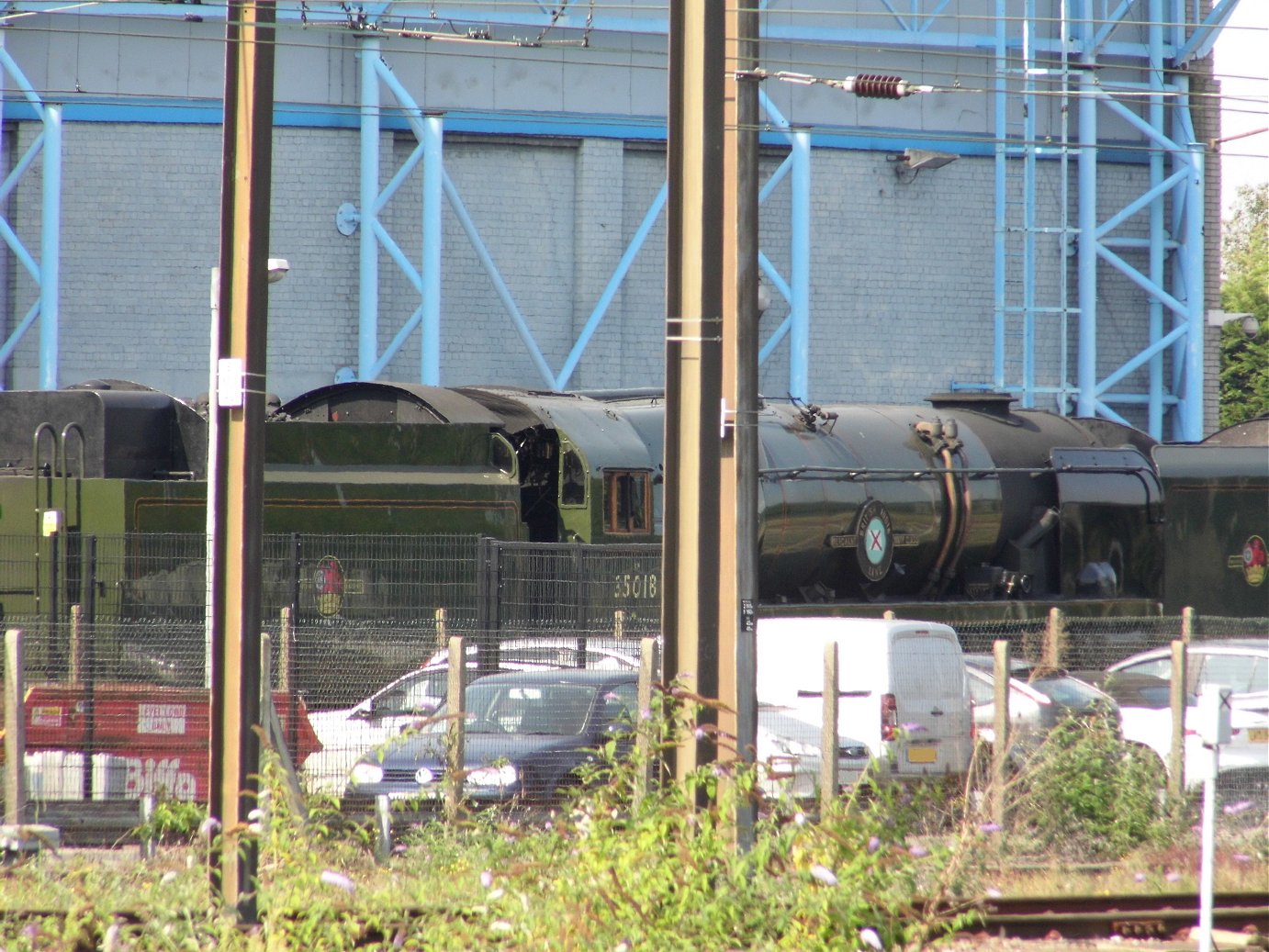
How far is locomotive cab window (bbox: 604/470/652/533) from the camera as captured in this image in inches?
607

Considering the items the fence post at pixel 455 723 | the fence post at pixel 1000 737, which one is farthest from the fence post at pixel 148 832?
the fence post at pixel 1000 737

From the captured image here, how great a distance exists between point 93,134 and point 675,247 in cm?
2128

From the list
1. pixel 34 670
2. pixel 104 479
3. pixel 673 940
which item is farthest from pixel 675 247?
pixel 104 479

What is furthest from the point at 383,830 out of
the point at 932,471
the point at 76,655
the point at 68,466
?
the point at 932,471

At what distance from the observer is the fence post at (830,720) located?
34.9 ft

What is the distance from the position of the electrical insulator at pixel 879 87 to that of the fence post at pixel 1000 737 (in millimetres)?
4115

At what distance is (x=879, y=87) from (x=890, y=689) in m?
4.51

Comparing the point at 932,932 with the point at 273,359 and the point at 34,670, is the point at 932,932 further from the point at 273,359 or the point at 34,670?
the point at 273,359

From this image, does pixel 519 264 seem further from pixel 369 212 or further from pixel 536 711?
pixel 536 711

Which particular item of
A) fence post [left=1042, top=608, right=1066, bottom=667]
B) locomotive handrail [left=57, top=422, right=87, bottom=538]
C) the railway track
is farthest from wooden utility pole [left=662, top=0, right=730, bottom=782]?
locomotive handrail [left=57, top=422, right=87, bottom=538]

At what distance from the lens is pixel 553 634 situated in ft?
41.6

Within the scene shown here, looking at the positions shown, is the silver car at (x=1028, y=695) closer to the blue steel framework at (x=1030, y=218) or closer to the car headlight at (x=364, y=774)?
the car headlight at (x=364, y=774)

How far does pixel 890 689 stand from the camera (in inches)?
457

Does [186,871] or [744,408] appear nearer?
[186,871]
